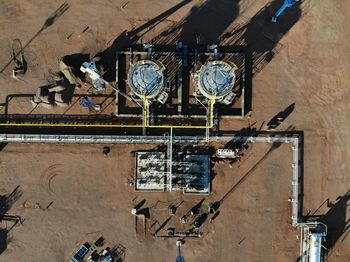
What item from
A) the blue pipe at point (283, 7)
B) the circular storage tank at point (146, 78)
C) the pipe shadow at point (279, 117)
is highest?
the blue pipe at point (283, 7)

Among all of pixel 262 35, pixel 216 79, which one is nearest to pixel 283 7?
pixel 262 35

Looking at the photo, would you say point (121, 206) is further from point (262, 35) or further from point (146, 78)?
point (262, 35)

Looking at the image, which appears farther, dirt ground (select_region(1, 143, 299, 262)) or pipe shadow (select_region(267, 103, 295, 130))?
pipe shadow (select_region(267, 103, 295, 130))

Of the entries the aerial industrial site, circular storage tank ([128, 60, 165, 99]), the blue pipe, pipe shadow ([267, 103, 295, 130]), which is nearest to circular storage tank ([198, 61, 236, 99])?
the aerial industrial site

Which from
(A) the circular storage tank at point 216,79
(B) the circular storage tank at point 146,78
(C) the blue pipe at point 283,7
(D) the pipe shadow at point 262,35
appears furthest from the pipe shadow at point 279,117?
(B) the circular storage tank at point 146,78

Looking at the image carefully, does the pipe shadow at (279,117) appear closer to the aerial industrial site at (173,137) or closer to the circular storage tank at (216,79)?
the aerial industrial site at (173,137)

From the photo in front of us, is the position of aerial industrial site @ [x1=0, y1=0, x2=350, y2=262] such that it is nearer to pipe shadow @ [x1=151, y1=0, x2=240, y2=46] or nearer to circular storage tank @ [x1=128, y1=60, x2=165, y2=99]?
pipe shadow @ [x1=151, y1=0, x2=240, y2=46]
